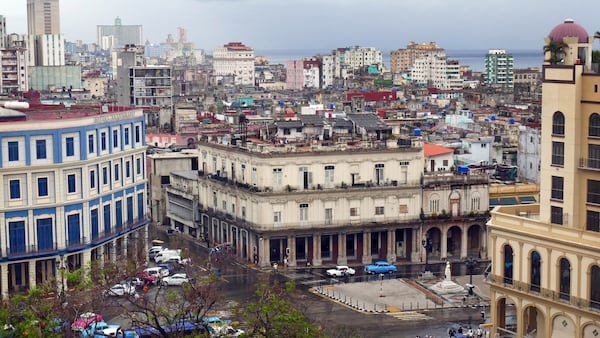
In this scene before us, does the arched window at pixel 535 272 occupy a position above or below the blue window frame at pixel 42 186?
below

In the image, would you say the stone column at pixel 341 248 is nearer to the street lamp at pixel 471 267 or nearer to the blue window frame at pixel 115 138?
the street lamp at pixel 471 267

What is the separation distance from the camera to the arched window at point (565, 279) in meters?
51.5

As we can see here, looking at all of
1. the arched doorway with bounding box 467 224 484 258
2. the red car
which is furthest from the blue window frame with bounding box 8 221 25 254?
the arched doorway with bounding box 467 224 484 258

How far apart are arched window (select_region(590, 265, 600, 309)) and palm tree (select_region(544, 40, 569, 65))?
1070 centimetres

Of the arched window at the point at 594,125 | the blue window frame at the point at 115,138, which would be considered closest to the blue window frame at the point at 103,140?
the blue window frame at the point at 115,138

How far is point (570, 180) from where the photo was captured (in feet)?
173

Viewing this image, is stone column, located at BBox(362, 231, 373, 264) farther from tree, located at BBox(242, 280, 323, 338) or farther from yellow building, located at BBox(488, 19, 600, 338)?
tree, located at BBox(242, 280, 323, 338)

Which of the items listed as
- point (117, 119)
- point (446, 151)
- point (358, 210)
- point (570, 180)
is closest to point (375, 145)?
point (358, 210)

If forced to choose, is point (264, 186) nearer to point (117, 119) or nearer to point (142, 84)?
point (117, 119)

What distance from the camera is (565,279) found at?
5172cm

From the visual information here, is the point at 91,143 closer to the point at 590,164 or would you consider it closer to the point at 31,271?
the point at 31,271

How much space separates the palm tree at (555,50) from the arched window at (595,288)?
10.7 meters

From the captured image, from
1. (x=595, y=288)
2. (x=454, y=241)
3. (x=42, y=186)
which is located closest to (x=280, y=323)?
(x=595, y=288)

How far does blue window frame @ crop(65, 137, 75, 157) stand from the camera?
6938cm
